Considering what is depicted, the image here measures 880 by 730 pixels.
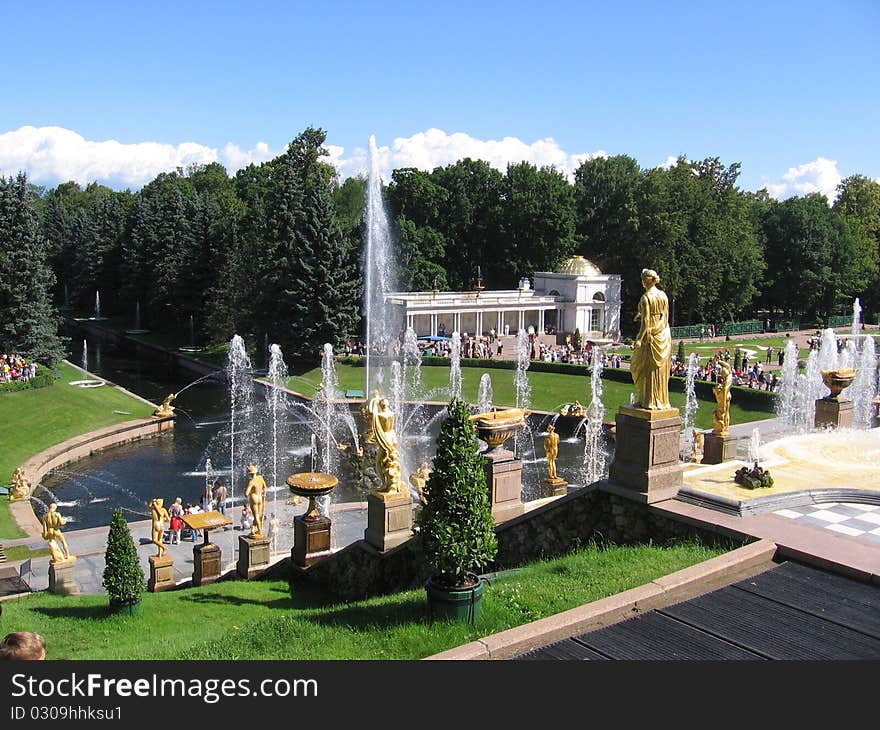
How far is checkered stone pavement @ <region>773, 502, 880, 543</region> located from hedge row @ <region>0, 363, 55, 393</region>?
3511cm

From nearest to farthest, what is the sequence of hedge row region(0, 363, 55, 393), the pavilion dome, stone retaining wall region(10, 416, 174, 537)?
1. stone retaining wall region(10, 416, 174, 537)
2. hedge row region(0, 363, 55, 393)
3. the pavilion dome

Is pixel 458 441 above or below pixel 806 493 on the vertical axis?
above

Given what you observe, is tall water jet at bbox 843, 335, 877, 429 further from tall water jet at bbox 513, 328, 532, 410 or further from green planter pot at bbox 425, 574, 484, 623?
green planter pot at bbox 425, 574, 484, 623

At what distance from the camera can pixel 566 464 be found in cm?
2955

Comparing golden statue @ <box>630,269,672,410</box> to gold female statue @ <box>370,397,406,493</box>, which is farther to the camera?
gold female statue @ <box>370,397,406,493</box>

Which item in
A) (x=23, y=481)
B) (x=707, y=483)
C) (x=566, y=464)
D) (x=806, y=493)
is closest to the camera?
(x=806, y=493)

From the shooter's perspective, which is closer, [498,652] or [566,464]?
[498,652]

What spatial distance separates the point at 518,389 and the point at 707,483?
28196mm

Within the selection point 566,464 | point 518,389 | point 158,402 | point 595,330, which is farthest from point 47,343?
point 595,330

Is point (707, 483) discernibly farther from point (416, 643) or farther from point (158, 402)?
point (158, 402)

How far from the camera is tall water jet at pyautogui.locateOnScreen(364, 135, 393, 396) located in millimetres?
39675

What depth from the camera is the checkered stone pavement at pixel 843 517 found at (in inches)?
456

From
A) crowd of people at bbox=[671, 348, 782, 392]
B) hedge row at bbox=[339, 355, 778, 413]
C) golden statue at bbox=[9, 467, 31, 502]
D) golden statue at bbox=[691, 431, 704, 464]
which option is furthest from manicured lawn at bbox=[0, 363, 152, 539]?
crowd of people at bbox=[671, 348, 782, 392]

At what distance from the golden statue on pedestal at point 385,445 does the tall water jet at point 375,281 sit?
23775 mm
